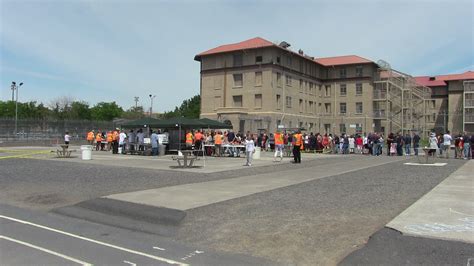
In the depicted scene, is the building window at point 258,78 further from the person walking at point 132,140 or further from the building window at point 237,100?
the person walking at point 132,140

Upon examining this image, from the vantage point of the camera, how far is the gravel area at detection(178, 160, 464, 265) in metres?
6.82

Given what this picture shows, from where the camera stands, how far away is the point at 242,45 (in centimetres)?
6900

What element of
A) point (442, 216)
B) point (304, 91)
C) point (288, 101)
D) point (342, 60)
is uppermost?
point (342, 60)

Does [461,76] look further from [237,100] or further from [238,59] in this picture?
[237,100]

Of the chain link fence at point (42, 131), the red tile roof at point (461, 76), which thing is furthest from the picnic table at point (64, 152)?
the red tile roof at point (461, 76)

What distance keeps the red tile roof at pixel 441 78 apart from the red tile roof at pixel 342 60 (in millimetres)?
15281

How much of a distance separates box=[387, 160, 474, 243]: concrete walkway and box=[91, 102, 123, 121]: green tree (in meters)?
113

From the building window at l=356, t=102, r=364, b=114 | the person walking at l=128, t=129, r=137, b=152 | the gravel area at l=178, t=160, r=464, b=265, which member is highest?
the building window at l=356, t=102, r=364, b=114

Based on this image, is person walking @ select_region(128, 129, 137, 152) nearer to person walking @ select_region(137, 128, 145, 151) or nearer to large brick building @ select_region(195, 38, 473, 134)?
person walking @ select_region(137, 128, 145, 151)

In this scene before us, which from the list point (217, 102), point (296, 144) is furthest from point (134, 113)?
point (296, 144)

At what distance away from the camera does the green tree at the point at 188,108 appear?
395 ft

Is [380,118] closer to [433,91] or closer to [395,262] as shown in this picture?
[433,91]

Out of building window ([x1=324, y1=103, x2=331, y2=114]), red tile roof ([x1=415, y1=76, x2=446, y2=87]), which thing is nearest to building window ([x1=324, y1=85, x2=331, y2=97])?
building window ([x1=324, y1=103, x2=331, y2=114])

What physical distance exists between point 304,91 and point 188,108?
55.9 meters
